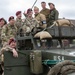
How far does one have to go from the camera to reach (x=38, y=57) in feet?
21.8

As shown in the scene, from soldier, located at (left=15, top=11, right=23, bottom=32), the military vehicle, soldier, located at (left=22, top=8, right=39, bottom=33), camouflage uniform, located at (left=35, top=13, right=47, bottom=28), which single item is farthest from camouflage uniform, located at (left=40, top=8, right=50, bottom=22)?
the military vehicle

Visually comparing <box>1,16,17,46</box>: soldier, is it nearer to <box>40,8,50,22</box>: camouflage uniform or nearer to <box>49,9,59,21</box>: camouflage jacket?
<box>40,8,50,22</box>: camouflage uniform

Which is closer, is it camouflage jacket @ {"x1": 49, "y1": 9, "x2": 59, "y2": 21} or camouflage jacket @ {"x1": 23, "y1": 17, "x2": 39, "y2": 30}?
camouflage jacket @ {"x1": 23, "y1": 17, "x2": 39, "y2": 30}

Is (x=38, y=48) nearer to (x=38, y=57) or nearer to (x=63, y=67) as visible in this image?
(x=38, y=57)

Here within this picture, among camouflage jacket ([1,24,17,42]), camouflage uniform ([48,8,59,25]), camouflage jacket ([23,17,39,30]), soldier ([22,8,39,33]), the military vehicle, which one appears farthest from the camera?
camouflage jacket ([1,24,17,42])

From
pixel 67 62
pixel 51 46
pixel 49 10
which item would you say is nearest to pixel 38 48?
pixel 51 46

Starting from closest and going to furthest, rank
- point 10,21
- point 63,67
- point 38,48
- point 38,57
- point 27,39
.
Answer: point 63,67, point 38,57, point 38,48, point 27,39, point 10,21

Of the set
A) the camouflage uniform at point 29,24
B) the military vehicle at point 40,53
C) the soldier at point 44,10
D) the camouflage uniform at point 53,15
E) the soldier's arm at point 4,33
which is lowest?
the military vehicle at point 40,53

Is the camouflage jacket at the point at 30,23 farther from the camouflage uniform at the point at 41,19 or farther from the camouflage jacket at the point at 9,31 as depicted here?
the camouflage jacket at the point at 9,31

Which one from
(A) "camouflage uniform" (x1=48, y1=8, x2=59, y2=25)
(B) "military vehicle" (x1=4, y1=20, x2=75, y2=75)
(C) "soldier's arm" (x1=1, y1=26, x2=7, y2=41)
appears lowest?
(B) "military vehicle" (x1=4, y1=20, x2=75, y2=75)

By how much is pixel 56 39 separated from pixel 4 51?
4.69ft

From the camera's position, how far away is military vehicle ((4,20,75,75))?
645cm

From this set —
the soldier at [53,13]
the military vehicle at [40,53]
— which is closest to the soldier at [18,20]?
the soldier at [53,13]

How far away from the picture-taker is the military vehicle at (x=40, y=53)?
6449 millimetres
